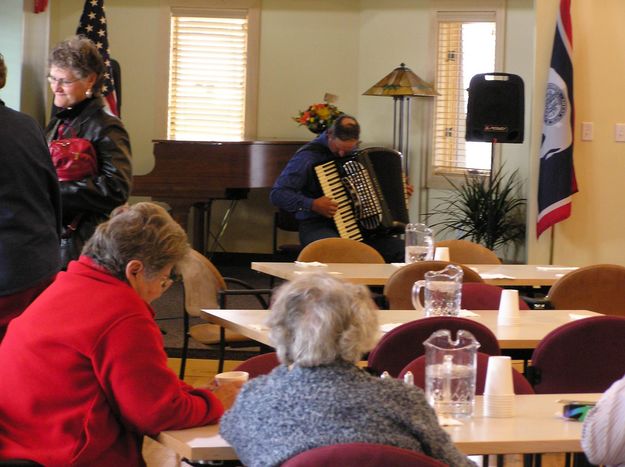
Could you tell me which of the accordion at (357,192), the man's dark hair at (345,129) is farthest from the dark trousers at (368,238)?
the man's dark hair at (345,129)

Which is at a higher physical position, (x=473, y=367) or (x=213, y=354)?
(x=473, y=367)

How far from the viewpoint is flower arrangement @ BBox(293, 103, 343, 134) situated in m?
10.1

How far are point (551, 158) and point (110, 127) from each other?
5358 mm

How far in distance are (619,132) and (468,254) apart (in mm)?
2999

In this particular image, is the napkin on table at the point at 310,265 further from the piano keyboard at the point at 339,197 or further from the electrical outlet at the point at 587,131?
the electrical outlet at the point at 587,131

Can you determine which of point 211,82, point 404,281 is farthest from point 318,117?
point 404,281

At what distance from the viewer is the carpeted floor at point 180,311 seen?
22.7 ft

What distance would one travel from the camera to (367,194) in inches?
271

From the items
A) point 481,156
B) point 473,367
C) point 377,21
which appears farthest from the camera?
point 377,21

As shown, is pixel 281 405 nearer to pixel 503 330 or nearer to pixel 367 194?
pixel 503 330

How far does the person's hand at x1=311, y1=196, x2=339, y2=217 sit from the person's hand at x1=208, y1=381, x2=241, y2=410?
405 cm

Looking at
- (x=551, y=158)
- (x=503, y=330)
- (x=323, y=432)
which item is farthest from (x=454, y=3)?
(x=323, y=432)

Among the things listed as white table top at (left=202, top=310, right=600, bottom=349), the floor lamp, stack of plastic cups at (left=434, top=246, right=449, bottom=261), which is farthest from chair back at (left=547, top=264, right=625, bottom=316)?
the floor lamp

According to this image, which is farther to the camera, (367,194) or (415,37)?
(415,37)
